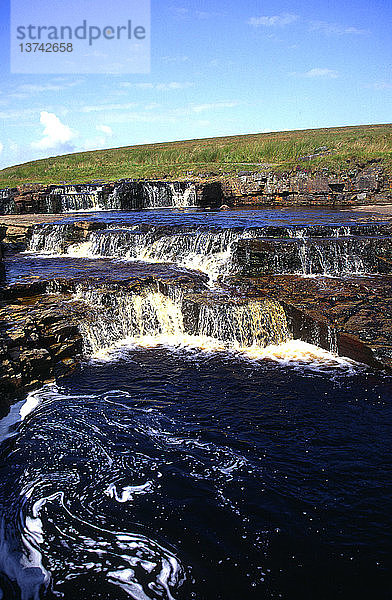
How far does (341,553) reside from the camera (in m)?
5.25

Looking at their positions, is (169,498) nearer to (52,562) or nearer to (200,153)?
(52,562)

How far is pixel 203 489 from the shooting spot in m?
6.40

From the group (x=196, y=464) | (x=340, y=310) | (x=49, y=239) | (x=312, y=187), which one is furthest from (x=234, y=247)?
(x=312, y=187)

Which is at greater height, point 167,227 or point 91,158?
point 91,158

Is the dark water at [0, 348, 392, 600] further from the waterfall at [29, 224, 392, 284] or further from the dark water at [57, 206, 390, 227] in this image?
the dark water at [57, 206, 390, 227]

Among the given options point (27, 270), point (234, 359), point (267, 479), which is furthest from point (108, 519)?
point (27, 270)

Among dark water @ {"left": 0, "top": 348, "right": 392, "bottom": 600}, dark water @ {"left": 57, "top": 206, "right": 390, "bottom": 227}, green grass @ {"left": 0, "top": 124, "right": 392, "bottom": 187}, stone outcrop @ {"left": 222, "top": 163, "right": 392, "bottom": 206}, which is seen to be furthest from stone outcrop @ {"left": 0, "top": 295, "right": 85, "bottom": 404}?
green grass @ {"left": 0, "top": 124, "right": 392, "bottom": 187}

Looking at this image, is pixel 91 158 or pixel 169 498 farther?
pixel 91 158

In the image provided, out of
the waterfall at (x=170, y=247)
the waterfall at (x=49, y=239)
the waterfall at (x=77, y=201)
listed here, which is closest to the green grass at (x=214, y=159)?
the waterfall at (x=77, y=201)

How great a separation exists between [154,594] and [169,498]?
1.48 metres

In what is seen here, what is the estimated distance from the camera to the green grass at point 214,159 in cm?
3622

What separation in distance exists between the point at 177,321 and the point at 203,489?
6.47 meters

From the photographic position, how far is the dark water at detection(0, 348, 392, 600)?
16.5 feet

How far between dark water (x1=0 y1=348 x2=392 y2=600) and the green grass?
25.9 m
